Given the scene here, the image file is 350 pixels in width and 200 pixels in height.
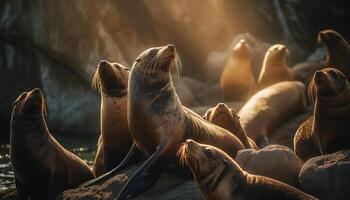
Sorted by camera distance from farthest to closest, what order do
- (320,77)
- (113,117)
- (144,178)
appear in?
(113,117), (320,77), (144,178)

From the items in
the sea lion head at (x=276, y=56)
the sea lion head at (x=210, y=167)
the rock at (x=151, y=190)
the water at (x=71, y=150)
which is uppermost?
the sea lion head at (x=210, y=167)

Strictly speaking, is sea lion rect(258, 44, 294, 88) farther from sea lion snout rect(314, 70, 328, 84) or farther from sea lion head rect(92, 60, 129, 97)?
sea lion snout rect(314, 70, 328, 84)

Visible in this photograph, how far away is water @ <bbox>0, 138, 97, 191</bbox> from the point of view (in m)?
11.3

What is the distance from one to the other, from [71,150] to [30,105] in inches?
269

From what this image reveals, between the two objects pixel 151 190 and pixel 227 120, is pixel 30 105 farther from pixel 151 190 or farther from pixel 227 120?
pixel 227 120

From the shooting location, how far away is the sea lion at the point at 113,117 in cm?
807

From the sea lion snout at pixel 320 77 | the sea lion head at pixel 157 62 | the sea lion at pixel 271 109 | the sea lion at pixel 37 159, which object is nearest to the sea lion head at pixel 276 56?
the sea lion at pixel 271 109

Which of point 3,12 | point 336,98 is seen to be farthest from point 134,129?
point 3,12

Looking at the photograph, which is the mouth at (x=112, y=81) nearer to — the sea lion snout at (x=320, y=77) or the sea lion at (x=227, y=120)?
the sea lion at (x=227, y=120)

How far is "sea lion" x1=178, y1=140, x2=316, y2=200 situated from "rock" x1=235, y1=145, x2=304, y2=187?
3.08ft

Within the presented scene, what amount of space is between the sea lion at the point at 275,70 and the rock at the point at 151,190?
8.05 m

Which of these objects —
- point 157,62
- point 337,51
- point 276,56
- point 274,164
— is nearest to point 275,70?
point 276,56

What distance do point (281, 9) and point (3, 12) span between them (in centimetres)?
845

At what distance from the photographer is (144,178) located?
673 centimetres
